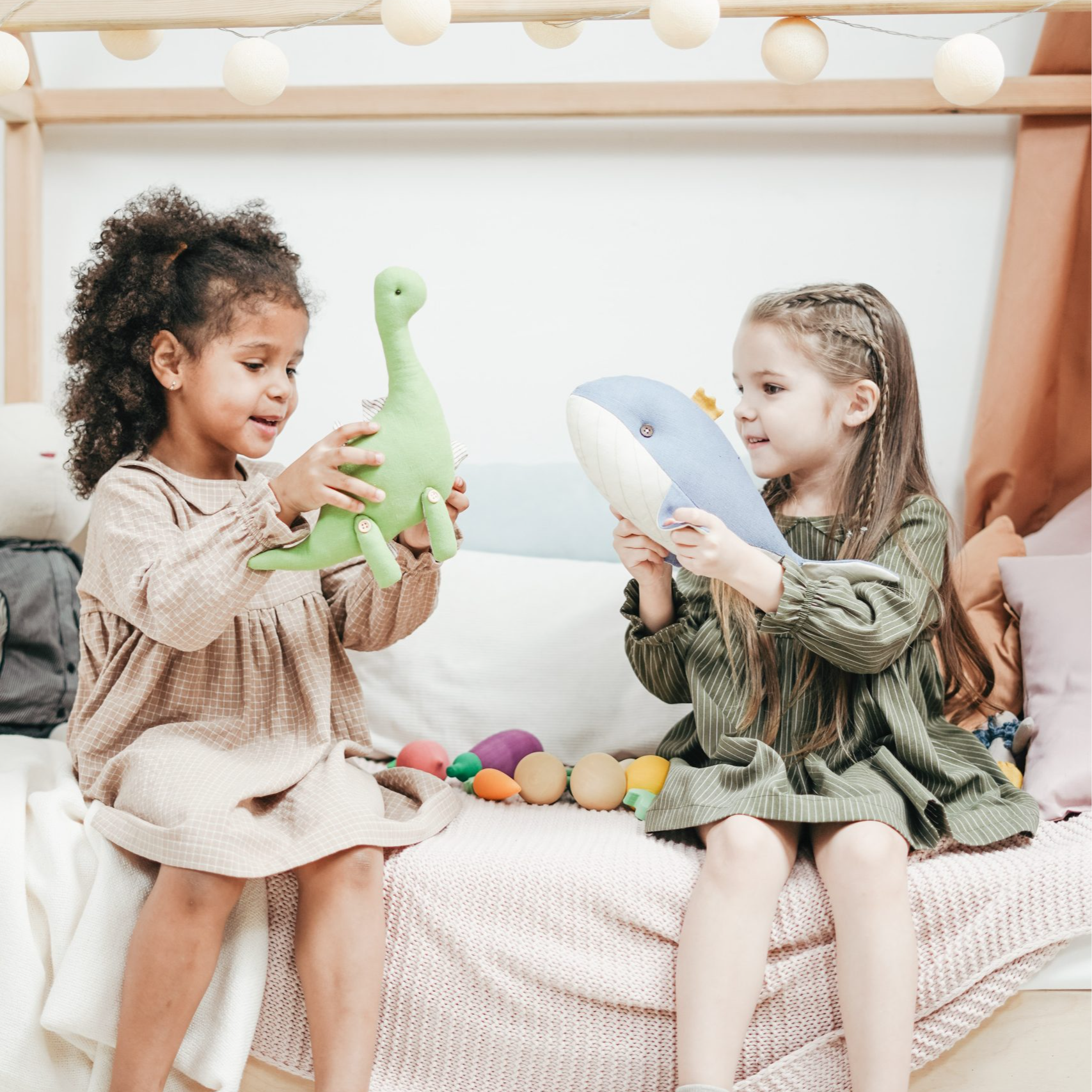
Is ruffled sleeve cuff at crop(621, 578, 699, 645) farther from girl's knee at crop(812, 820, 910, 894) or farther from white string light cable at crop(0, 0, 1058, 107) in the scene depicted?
white string light cable at crop(0, 0, 1058, 107)

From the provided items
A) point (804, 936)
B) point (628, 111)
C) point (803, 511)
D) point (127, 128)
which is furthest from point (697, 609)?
point (127, 128)

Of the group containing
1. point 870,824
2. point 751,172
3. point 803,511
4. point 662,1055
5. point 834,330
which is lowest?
point 662,1055

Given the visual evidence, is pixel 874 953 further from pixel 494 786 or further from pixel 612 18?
pixel 612 18

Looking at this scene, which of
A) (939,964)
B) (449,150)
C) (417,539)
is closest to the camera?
(939,964)

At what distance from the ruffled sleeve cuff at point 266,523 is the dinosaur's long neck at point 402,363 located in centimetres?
14

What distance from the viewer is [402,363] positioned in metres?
0.96

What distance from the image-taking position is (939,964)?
0.91 meters

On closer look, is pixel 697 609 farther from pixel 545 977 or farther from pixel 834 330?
pixel 545 977

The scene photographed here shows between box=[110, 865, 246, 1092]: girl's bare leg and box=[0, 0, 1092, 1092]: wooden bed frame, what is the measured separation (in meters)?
0.09

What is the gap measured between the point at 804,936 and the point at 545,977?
21 cm

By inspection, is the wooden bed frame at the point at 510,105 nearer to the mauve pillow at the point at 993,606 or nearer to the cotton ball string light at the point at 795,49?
the cotton ball string light at the point at 795,49

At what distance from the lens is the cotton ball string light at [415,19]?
95cm

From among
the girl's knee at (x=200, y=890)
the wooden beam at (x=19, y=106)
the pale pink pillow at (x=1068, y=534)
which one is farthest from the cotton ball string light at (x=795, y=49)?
the wooden beam at (x=19, y=106)

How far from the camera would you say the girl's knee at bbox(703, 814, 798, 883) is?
2.99 feet
